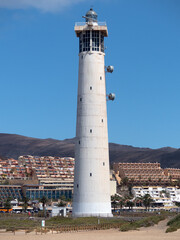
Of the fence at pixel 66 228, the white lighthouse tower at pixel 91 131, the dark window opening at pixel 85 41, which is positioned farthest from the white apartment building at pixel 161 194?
the fence at pixel 66 228

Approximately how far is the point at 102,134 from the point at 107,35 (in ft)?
45.6

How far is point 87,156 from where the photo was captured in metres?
63.0

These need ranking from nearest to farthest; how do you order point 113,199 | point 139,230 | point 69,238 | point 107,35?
point 69,238
point 139,230
point 107,35
point 113,199

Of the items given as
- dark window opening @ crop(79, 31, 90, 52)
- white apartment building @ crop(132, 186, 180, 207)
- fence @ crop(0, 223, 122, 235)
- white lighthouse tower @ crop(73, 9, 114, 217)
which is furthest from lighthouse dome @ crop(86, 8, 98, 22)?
white apartment building @ crop(132, 186, 180, 207)

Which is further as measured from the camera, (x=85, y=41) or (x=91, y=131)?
(x=85, y=41)

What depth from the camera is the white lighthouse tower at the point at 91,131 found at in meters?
62.8

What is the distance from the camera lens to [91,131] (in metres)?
63.8

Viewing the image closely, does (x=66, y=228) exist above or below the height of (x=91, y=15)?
below

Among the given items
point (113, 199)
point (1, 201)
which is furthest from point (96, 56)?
point (1, 201)

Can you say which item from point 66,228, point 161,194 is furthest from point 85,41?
point 161,194

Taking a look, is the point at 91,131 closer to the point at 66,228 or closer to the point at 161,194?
the point at 66,228

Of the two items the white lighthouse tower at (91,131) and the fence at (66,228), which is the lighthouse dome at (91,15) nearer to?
the white lighthouse tower at (91,131)

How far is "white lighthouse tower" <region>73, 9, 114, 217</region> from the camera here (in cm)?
6275

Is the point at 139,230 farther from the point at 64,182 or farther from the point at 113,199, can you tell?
the point at 64,182
